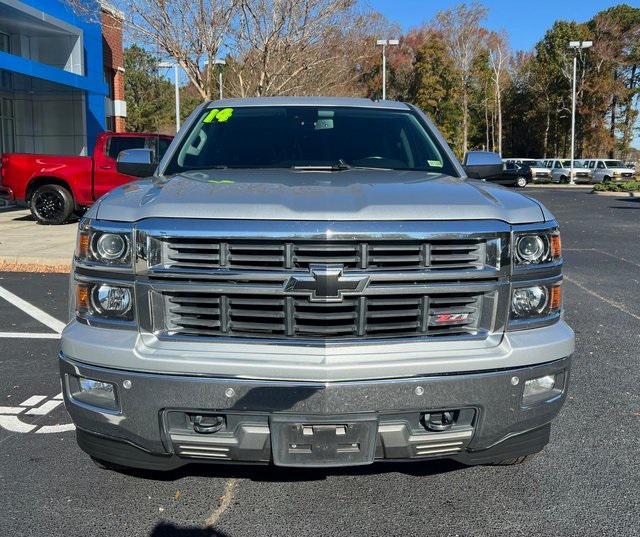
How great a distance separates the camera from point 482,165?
4.46 meters

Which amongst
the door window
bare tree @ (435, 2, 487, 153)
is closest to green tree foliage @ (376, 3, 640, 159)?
bare tree @ (435, 2, 487, 153)

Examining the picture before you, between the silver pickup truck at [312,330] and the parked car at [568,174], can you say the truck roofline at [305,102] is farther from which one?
the parked car at [568,174]

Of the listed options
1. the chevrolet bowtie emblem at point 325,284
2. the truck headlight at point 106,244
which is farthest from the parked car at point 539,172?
the truck headlight at point 106,244

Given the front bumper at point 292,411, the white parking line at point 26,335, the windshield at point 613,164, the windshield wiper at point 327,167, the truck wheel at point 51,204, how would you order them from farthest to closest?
the windshield at point 613,164
the truck wheel at point 51,204
the white parking line at point 26,335
the windshield wiper at point 327,167
the front bumper at point 292,411

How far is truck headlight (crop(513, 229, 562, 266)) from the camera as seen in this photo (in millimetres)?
2893

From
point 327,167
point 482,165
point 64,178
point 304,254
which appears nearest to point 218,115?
point 327,167

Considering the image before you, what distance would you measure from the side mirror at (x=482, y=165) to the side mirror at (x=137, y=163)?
2.03m

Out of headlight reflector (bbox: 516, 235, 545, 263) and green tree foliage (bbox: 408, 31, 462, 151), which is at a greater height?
green tree foliage (bbox: 408, 31, 462, 151)

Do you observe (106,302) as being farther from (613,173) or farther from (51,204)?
(613,173)

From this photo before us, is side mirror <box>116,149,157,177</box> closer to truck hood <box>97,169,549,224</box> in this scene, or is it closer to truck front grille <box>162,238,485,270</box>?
truck hood <box>97,169,549,224</box>

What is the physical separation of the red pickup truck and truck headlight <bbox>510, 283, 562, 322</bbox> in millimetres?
12086

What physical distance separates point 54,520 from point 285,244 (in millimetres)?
1633

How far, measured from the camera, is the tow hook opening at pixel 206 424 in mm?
2729

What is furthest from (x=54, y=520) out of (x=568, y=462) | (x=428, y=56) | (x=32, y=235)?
(x=428, y=56)
